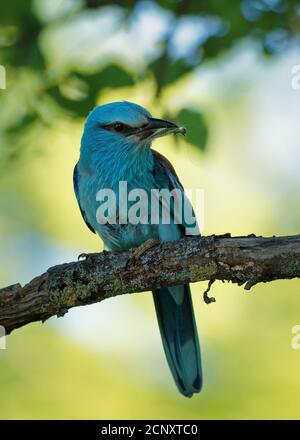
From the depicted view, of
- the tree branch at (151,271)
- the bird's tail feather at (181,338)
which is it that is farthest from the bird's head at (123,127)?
the tree branch at (151,271)

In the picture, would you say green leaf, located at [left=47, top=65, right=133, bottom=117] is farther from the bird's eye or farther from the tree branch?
the tree branch

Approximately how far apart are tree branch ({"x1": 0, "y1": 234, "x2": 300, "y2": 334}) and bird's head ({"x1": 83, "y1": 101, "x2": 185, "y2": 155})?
1.29 m

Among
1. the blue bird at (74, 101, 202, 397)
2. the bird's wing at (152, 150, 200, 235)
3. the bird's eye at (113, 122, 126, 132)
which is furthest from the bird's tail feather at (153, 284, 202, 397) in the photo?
the bird's eye at (113, 122, 126, 132)

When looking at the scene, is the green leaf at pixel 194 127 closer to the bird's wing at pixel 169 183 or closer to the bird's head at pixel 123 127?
the bird's head at pixel 123 127

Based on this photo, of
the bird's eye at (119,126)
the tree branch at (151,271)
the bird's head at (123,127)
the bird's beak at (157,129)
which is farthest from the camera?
the bird's eye at (119,126)

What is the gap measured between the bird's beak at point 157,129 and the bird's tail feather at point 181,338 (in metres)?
1.17

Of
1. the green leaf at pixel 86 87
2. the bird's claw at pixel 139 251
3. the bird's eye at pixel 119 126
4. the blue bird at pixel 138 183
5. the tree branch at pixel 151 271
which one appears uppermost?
the green leaf at pixel 86 87

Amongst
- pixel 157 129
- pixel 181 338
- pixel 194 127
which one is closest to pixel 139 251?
pixel 157 129

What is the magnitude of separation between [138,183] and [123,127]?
0.45m

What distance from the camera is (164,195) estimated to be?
6.86m

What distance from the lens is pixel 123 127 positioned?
6.97 metres

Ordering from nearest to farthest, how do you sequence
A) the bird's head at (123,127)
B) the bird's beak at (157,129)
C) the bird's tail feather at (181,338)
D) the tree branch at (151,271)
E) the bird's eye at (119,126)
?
the tree branch at (151,271) → the bird's beak at (157,129) → the bird's head at (123,127) → the bird's eye at (119,126) → the bird's tail feather at (181,338)

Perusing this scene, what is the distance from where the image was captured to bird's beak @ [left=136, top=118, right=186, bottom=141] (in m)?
6.65

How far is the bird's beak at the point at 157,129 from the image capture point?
6648mm
